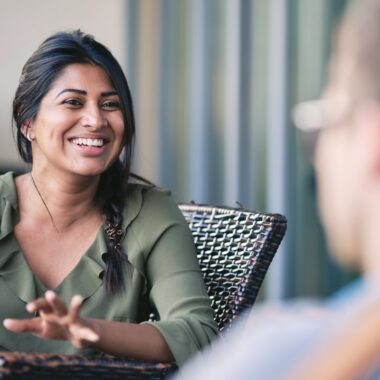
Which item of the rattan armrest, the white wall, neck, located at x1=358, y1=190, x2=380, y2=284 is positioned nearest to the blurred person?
neck, located at x1=358, y1=190, x2=380, y2=284

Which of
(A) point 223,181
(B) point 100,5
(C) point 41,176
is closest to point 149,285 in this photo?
(C) point 41,176

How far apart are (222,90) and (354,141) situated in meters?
4.63

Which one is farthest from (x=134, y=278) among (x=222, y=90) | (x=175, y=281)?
(x=222, y=90)

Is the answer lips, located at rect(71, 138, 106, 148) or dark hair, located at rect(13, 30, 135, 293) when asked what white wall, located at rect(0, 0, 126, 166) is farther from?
lips, located at rect(71, 138, 106, 148)

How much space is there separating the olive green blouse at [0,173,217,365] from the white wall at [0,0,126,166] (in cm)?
329

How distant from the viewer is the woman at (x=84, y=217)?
9.20ft

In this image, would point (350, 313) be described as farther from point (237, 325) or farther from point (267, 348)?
point (237, 325)

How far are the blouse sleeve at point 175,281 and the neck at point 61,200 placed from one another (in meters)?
0.16

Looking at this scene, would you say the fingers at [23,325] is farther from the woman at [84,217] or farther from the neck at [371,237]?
the neck at [371,237]

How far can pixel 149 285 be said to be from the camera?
9.48ft

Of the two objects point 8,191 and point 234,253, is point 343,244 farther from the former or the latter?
point 8,191

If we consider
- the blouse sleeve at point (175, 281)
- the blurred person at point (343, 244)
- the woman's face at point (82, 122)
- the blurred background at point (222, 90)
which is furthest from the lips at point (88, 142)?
the blurred background at point (222, 90)

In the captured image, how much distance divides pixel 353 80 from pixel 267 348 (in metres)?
0.27

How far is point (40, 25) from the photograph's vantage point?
6273 mm
